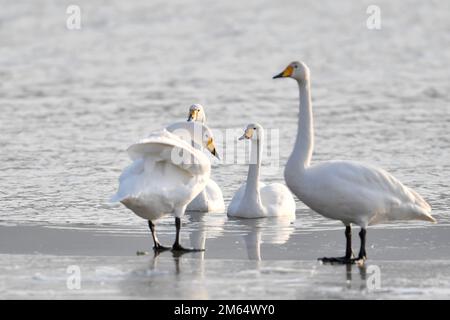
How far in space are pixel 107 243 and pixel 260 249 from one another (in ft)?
4.64

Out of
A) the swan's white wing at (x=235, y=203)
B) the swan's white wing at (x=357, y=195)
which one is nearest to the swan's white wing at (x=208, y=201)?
the swan's white wing at (x=235, y=203)

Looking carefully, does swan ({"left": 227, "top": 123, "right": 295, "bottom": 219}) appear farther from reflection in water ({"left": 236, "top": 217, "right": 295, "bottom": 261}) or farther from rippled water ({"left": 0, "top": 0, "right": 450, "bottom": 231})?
rippled water ({"left": 0, "top": 0, "right": 450, "bottom": 231})

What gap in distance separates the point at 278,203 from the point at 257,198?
0.24 metres

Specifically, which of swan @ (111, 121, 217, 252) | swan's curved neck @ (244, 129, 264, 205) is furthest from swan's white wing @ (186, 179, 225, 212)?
swan @ (111, 121, 217, 252)

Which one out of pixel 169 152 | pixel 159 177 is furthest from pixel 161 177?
pixel 169 152

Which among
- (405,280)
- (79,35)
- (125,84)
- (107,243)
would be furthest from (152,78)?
(405,280)

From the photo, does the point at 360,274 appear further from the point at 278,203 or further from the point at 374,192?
the point at 278,203

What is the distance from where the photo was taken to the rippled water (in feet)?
46.4

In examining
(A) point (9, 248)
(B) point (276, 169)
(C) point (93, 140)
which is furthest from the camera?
(C) point (93, 140)

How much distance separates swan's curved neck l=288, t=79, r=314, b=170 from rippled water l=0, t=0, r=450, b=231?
6.96 feet

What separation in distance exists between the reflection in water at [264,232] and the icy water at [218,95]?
0.10 feet

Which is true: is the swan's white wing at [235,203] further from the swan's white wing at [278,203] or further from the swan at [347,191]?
the swan at [347,191]

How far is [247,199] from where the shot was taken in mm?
12367
